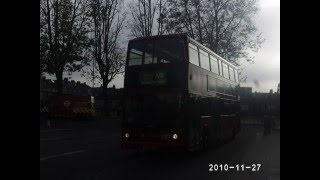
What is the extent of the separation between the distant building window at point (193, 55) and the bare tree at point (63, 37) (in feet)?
80.6

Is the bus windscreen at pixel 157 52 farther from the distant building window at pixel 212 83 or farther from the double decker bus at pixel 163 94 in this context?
the distant building window at pixel 212 83


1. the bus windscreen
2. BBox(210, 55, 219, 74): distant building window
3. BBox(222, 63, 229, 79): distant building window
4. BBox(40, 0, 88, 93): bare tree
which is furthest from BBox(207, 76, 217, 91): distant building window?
BBox(40, 0, 88, 93): bare tree

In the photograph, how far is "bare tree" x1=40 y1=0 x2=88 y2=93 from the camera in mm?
38656

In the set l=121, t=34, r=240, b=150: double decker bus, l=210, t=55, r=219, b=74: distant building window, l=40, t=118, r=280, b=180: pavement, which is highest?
l=210, t=55, r=219, b=74: distant building window

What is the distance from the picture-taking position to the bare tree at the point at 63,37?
3866cm

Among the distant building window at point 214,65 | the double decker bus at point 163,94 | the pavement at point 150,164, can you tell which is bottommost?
the pavement at point 150,164

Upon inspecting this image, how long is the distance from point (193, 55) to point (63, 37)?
27267 mm

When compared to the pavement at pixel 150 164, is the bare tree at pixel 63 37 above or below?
above

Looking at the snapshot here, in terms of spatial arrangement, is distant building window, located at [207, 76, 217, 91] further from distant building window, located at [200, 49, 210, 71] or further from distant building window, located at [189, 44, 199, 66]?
distant building window, located at [189, 44, 199, 66]

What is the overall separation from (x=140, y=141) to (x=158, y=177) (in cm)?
337

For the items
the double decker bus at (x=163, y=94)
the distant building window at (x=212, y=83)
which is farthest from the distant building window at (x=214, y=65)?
the double decker bus at (x=163, y=94)

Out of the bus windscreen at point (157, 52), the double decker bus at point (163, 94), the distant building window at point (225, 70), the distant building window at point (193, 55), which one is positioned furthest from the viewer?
the distant building window at point (225, 70)

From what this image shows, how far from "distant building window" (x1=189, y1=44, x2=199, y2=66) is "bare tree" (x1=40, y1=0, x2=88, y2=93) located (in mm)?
24574

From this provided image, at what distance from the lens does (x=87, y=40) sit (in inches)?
1656
